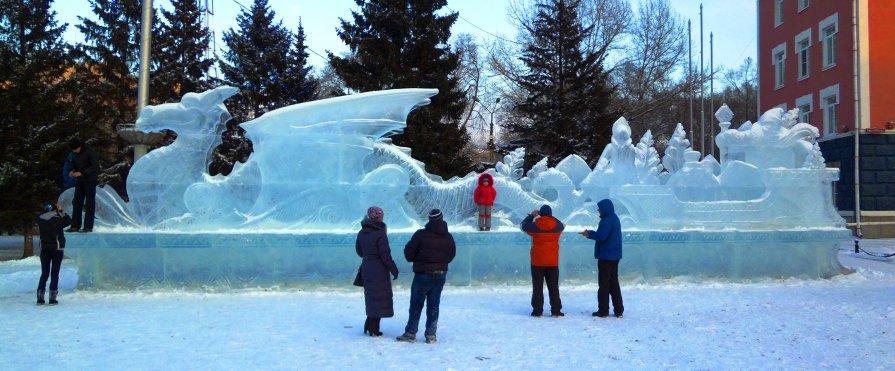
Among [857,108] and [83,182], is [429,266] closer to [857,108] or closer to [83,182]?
[83,182]

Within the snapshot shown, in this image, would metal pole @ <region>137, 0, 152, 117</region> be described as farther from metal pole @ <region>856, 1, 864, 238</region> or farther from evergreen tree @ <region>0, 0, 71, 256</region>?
metal pole @ <region>856, 1, 864, 238</region>

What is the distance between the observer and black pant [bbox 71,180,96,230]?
962 cm

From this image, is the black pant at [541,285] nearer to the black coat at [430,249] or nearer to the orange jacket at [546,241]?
the orange jacket at [546,241]

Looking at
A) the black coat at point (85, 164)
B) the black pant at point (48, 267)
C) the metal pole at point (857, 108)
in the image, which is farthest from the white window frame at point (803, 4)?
the black pant at point (48, 267)

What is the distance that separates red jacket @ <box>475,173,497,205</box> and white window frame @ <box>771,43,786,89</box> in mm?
17721

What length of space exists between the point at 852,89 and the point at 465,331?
17177 mm

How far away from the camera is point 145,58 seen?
41.1 ft

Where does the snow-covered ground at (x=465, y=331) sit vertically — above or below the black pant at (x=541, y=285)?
below

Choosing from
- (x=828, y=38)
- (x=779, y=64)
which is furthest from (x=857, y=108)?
(x=779, y=64)

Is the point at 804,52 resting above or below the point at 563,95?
above

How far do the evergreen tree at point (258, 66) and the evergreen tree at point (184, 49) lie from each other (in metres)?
1.32

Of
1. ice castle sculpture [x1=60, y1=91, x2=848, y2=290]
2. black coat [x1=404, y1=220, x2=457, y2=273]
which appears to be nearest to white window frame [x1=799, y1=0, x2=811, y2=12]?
ice castle sculpture [x1=60, y1=91, x2=848, y2=290]

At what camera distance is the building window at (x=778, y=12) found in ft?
79.9

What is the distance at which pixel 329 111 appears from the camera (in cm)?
1044
